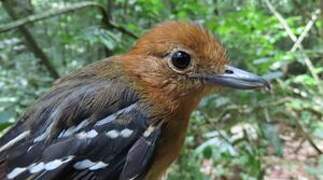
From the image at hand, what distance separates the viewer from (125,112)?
2.10 m

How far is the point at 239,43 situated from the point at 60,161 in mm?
2383

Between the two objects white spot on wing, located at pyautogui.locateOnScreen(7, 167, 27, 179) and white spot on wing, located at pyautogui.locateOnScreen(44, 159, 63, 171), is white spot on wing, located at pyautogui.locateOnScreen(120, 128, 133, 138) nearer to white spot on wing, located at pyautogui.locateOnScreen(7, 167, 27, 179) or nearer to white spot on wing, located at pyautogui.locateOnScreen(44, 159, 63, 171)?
white spot on wing, located at pyautogui.locateOnScreen(44, 159, 63, 171)

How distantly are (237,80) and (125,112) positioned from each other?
45 cm

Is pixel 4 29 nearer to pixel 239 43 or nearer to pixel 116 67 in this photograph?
pixel 116 67

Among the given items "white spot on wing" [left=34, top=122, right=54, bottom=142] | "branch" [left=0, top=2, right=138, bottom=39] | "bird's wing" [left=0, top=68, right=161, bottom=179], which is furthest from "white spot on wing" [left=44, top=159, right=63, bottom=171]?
"branch" [left=0, top=2, right=138, bottom=39]

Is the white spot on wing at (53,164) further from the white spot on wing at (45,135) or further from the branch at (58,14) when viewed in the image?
the branch at (58,14)

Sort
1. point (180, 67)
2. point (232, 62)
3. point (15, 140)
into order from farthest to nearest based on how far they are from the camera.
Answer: point (232, 62) → point (180, 67) → point (15, 140)

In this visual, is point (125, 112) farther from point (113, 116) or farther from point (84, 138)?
point (84, 138)

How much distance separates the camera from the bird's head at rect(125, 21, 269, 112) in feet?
7.19

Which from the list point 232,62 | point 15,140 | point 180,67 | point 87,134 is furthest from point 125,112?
point 232,62

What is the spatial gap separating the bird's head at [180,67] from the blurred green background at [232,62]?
342mm

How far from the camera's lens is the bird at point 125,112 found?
198 cm

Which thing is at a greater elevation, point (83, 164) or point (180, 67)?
point (180, 67)

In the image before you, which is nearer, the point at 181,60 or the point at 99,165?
the point at 99,165
